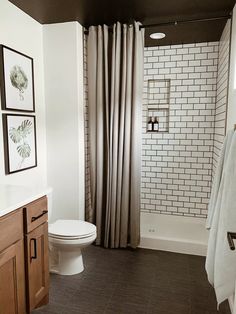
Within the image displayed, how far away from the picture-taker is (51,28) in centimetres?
257

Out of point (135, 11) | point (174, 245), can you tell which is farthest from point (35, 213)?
point (135, 11)

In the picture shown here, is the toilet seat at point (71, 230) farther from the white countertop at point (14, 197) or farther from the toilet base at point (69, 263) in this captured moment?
the white countertop at point (14, 197)

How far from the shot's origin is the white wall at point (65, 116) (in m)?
2.55

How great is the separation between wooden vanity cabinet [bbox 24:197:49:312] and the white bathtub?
1.33 m

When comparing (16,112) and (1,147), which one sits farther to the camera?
(16,112)

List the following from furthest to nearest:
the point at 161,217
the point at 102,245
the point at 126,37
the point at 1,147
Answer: the point at 161,217 → the point at 102,245 → the point at 126,37 → the point at 1,147

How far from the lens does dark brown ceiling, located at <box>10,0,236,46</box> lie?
6.95 ft

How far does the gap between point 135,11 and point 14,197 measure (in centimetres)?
189

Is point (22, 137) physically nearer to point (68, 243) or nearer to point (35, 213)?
point (35, 213)

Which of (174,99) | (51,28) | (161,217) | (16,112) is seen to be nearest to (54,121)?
(16,112)

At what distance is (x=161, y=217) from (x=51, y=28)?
2541mm

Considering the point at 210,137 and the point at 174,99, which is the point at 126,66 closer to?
the point at 174,99

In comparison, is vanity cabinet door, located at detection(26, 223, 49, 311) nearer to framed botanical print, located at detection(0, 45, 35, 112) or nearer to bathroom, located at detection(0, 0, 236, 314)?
bathroom, located at detection(0, 0, 236, 314)

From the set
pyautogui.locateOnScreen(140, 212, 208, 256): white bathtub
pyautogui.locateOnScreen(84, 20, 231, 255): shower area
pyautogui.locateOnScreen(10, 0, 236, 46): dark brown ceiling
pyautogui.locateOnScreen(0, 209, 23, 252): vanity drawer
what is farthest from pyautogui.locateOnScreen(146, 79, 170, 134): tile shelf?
A: pyautogui.locateOnScreen(0, 209, 23, 252): vanity drawer
